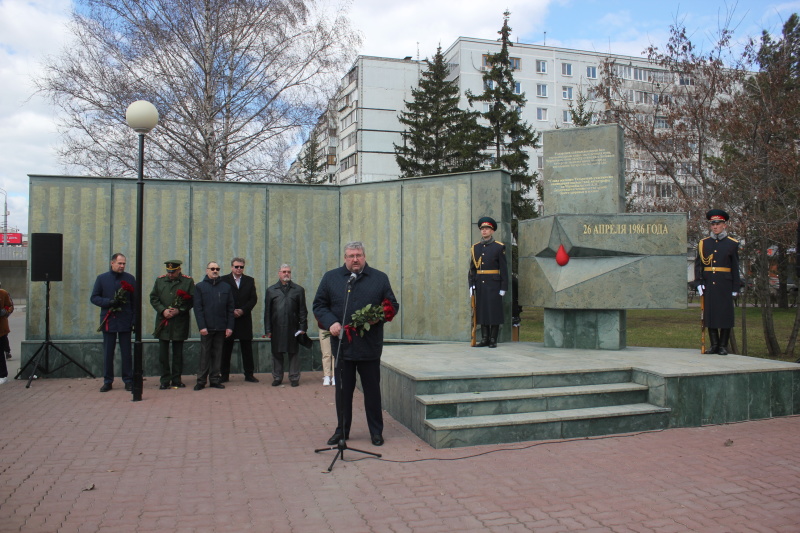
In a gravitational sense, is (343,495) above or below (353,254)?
below

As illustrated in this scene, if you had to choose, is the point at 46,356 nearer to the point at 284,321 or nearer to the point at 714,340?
the point at 284,321

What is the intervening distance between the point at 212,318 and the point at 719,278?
761 centimetres

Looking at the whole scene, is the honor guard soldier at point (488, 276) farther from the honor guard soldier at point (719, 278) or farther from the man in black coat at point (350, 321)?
the man in black coat at point (350, 321)

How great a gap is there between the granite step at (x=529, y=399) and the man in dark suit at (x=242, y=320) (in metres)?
4.94

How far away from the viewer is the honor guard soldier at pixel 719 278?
30.2ft

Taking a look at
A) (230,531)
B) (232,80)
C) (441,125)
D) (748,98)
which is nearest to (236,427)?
(230,531)

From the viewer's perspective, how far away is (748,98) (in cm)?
1292

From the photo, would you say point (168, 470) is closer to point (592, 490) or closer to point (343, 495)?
point (343, 495)

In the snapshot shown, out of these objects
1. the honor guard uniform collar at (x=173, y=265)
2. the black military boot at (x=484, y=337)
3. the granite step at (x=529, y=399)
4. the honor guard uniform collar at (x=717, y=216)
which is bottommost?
the granite step at (x=529, y=399)

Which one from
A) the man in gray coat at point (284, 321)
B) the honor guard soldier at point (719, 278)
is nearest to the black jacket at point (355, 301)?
the man in gray coat at point (284, 321)

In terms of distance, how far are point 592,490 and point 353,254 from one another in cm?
306

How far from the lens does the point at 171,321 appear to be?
34.5 feet

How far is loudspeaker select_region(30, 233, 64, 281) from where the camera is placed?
10.8 meters

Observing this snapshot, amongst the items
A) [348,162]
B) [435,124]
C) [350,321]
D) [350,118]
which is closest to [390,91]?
[350,118]
